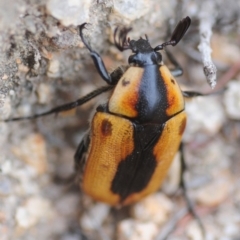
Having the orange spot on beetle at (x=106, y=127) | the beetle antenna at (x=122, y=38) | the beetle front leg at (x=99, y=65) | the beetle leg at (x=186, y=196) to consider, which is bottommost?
the beetle leg at (x=186, y=196)

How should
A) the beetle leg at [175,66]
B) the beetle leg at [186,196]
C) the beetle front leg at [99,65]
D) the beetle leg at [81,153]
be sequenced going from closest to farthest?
the beetle front leg at [99,65], the beetle leg at [81,153], the beetle leg at [175,66], the beetle leg at [186,196]

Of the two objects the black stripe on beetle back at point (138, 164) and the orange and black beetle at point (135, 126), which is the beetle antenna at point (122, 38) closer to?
the orange and black beetle at point (135, 126)

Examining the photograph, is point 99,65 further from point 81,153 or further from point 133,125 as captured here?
point 81,153

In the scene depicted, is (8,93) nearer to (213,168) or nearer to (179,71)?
(179,71)

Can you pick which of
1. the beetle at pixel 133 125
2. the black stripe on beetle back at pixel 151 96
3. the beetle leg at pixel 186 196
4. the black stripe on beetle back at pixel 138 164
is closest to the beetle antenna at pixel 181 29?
the beetle at pixel 133 125

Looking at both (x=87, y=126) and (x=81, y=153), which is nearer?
(x=81, y=153)

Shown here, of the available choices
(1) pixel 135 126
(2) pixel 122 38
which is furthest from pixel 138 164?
(2) pixel 122 38

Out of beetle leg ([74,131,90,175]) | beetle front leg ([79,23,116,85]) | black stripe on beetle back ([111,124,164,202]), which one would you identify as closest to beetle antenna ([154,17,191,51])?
beetle front leg ([79,23,116,85])
